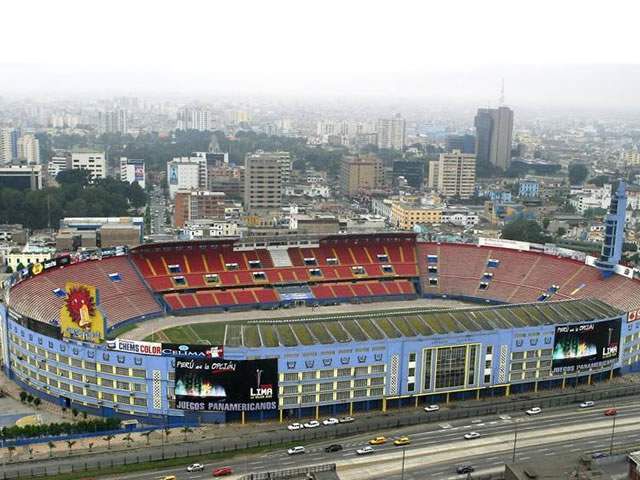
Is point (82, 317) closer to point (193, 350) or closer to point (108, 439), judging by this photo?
point (193, 350)

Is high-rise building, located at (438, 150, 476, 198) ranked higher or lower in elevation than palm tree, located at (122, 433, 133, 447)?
higher

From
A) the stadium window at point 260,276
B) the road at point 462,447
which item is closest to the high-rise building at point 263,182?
the stadium window at point 260,276

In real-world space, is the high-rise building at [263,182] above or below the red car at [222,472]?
above

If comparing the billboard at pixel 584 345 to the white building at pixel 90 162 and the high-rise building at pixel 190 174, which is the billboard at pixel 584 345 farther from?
the white building at pixel 90 162

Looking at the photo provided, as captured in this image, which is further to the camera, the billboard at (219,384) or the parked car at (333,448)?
the billboard at (219,384)

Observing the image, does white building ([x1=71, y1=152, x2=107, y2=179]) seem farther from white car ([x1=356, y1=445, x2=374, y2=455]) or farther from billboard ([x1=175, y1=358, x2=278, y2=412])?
white car ([x1=356, y1=445, x2=374, y2=455])

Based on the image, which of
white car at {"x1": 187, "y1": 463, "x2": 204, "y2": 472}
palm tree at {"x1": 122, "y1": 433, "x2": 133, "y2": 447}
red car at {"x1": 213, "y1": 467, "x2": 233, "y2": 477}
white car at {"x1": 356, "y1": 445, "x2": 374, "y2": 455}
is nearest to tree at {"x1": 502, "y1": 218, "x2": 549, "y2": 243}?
white car at {"x1": 356, "y1": 445, "x2": 374, "y2": 455}

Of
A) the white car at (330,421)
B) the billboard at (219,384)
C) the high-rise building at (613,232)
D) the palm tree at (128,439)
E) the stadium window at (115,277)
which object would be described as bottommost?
the palm tree at (128,439)

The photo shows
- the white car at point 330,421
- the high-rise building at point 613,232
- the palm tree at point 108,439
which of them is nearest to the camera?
Answer: the palm tree at point 108,439

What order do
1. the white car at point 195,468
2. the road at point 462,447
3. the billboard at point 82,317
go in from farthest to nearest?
the billboard at point 82,317
the road at point 462,447
the white car at point 195,468
